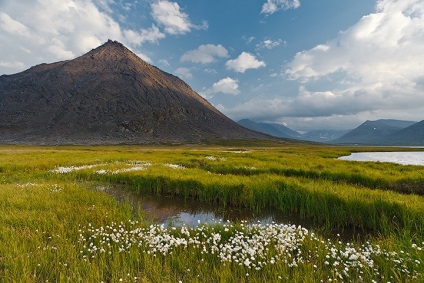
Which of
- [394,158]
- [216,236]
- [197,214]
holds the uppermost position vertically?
[216,236]

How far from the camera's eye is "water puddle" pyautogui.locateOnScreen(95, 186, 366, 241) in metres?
12.2

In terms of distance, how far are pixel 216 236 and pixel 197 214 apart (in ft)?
21.6

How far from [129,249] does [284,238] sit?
511cm

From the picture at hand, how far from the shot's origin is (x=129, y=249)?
7766 mm

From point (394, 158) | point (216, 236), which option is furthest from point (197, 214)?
point (394, 158)

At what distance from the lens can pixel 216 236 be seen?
7.85 meters

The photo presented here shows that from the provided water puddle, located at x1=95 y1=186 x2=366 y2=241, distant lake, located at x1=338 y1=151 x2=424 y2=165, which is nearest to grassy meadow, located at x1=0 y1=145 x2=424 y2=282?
water puddle, located at x1=95 y1=186 x2=366 y2=241

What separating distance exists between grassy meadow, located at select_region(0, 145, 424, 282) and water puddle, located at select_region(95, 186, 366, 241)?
1.83 ft

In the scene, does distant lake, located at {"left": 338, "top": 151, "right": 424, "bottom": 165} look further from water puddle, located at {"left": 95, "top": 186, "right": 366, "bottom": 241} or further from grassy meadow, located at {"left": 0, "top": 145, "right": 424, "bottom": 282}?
water puddle, located at {"left": 95, "top": 186, "right": 366, "bottom": 241}

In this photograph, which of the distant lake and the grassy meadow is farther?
the distant lake

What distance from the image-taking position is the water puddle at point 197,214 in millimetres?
12203

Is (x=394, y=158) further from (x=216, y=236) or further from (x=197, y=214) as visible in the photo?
(x=216, y=236)

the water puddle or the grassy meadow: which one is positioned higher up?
the grassy meadow

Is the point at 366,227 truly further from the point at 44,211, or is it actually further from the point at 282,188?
the point at 44,211
